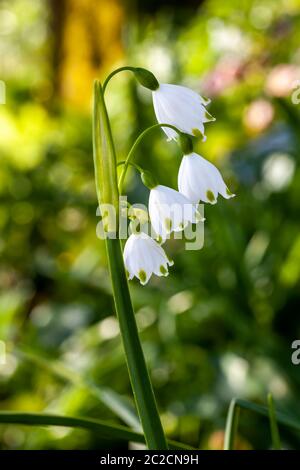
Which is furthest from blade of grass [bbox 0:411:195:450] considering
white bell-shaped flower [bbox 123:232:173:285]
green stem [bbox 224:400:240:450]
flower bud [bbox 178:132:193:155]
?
flower bud [bbox 178:132:193:155]

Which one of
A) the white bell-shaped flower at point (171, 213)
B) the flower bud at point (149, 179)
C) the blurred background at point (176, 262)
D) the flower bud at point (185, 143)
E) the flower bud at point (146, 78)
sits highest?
the blurred background at point (176, 262)

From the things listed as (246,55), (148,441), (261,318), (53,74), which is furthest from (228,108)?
(148,441)

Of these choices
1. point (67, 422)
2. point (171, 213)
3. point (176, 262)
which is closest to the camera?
point (171, 213)

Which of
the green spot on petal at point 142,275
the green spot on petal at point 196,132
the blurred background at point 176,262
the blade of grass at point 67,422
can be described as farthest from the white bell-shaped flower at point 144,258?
the blurred background at point 176,262

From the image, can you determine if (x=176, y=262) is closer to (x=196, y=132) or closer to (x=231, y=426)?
(x=231, y=426)

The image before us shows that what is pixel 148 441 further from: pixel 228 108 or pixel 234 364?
pixel 228 108

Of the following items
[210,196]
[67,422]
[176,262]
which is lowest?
[67,422]

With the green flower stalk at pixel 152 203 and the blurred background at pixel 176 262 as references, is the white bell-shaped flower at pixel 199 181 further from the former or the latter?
the blurred background at pixel 176 262

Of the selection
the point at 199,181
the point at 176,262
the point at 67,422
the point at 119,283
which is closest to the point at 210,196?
the point at 199,181
